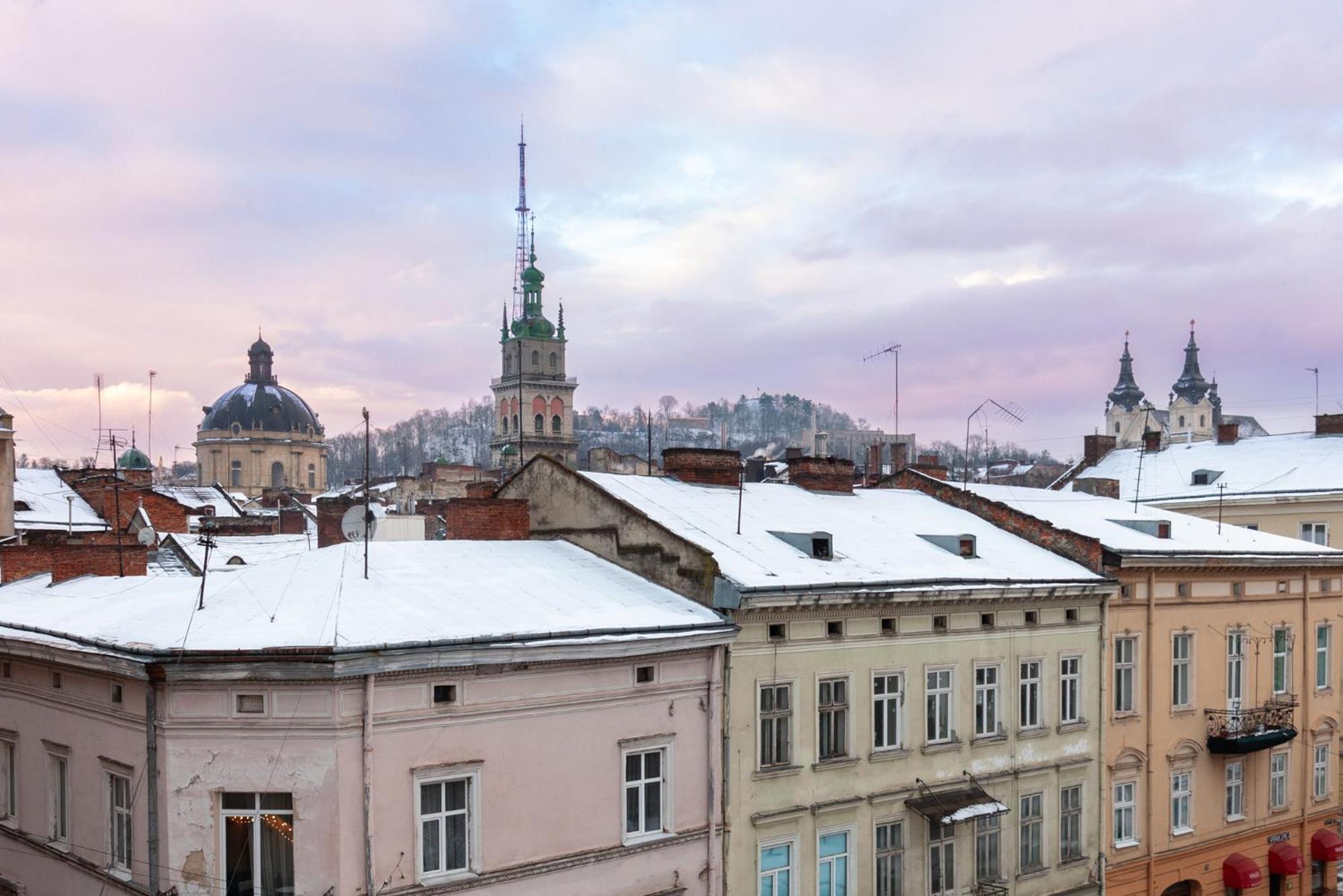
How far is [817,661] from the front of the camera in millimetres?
20578

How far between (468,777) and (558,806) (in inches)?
61.6

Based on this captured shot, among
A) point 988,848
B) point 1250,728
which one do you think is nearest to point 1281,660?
point 1250,728

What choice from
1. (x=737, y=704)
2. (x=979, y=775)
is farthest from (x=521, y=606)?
(x=979, y=775)

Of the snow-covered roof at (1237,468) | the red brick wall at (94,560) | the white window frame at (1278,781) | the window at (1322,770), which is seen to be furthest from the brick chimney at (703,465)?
the snow-covered roof at (1237,468)

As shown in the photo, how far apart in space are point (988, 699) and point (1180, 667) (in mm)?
6493

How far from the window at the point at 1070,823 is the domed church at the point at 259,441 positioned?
4844 inches

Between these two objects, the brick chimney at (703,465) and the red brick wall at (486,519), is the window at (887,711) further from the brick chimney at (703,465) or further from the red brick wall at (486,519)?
the red brick wall at (486,519)

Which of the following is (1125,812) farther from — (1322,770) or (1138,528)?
(1322,770)

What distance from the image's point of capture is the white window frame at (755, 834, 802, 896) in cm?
1980

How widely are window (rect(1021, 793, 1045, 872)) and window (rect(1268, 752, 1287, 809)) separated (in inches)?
349

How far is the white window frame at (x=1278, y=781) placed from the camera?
29.6m

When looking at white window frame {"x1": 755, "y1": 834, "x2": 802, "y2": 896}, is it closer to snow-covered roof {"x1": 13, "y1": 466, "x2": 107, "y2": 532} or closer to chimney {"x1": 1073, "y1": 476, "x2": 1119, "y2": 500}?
chimney {"x1": 1073, "y1": 476, "x2": 1119, "y2": 500}

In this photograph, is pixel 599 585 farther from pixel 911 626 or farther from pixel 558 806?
pixel 911 626

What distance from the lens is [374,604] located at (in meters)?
16.8
